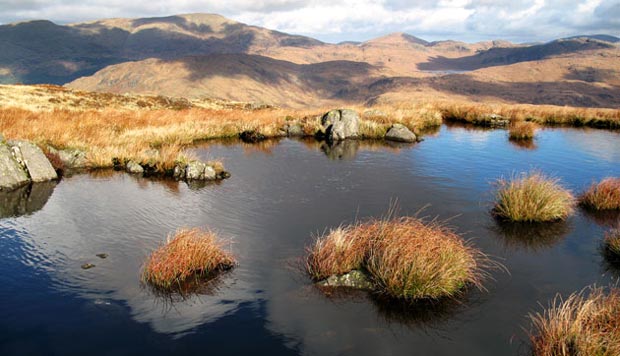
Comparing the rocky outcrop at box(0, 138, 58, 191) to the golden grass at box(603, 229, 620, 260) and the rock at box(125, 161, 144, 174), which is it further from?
the golden grass at box(603, 229, 620, 260)

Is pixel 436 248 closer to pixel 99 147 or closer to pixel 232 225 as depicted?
pixel 232 225

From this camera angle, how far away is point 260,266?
10.7m

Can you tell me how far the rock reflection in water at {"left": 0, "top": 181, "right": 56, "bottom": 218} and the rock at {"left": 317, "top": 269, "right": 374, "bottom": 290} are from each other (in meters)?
10.4

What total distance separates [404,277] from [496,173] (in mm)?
13079

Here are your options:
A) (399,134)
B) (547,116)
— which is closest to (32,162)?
(399,134)

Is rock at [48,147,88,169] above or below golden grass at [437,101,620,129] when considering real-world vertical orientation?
below

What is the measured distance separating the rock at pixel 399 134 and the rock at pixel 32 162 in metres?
19.9

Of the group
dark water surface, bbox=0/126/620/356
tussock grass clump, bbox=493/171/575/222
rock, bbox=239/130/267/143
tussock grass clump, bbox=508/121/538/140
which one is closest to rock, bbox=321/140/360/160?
dark water surface, bbox=0/126/620/356

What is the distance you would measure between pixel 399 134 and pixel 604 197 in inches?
606

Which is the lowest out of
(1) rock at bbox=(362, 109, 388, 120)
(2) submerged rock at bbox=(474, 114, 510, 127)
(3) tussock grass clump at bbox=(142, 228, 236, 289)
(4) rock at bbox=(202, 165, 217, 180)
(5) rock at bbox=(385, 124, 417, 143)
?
(3) tussock grass clump at bbox=(142, 228, 236, 289)

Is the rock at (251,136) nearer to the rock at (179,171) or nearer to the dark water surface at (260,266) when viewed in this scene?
the dark water surface at (260,266)

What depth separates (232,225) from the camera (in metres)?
13.4

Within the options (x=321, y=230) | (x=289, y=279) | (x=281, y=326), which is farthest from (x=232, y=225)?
(x=281, y=326)

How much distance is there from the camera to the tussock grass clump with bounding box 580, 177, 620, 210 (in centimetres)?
1537
